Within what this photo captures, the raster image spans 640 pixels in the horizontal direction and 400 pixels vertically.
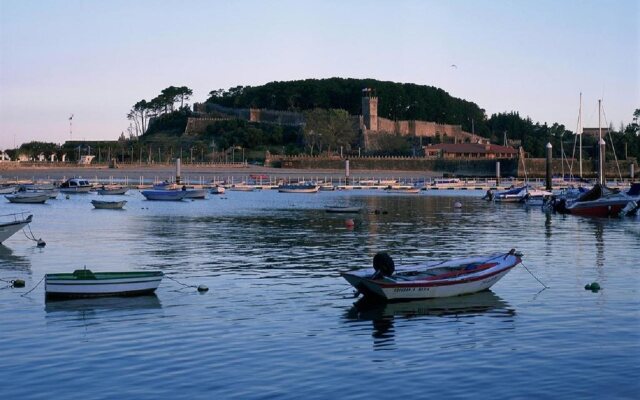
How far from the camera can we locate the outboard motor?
24.6 m

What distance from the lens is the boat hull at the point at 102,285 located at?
83.1 feet

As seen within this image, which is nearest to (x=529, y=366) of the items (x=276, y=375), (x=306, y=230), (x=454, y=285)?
(x=276, y=375)

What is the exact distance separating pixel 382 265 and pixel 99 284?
7651 mm

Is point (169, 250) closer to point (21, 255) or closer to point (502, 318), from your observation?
point (21, 255)

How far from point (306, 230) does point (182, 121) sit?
483ft

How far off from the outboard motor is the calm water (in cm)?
87

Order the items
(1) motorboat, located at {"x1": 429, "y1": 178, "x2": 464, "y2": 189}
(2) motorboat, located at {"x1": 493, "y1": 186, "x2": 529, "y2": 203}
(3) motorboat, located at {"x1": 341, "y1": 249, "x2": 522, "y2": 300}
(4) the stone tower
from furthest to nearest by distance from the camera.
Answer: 1. (4) the stone tower
2. (1) motorboat, located at {"x1": 429, "y1": 178, "x2": 464, "y2": 189}
3. (2) motorboat, located at {"x1": 493, "y1": 186, "x2": 529, "y2": 203}
4. (3) motorboat, located at {"x1": 341, "y1": 249, "x2": 522, "y2": 300}

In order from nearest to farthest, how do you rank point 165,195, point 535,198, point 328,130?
point 535,198
point 165,195
point 328,130

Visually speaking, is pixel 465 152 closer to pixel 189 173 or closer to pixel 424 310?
pixel 189 173

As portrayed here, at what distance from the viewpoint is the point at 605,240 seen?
149 feet

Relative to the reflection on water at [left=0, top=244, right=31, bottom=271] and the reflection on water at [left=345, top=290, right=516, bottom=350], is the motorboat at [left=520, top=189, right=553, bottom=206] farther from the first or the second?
the reflection on water at [left=345, top=290, right=516, bottom=350]

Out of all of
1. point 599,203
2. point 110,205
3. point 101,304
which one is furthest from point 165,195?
point 101,304

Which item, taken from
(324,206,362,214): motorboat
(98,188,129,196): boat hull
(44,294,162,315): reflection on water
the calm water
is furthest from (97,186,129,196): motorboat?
(44,294,162,315): reflection on water

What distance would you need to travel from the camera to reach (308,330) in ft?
71.4
